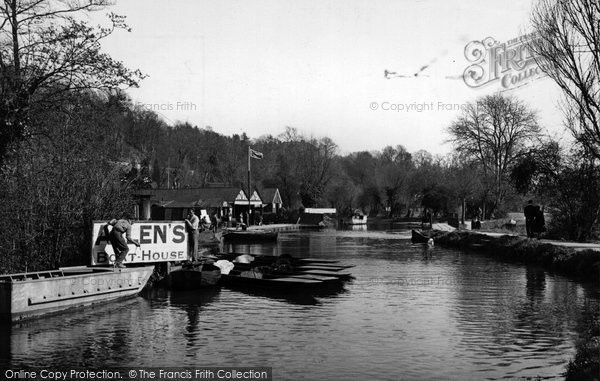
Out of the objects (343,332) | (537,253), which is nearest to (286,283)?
(343,332)

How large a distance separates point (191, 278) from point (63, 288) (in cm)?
567

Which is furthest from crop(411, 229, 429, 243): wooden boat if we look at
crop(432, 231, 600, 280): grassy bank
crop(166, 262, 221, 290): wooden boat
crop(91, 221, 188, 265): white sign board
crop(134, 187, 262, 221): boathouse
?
crop(166, 262, 221, 290): wooden boat

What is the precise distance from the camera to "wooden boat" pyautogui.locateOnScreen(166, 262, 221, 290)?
21812 millimetres

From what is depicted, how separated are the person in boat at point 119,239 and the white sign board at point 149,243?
386mm

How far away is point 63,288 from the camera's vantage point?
16.8 metres

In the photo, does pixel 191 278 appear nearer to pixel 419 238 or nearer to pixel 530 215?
pixel 530 215

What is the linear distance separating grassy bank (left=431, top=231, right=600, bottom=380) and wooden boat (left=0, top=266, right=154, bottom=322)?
12.7 meters

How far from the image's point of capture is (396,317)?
16.8 m

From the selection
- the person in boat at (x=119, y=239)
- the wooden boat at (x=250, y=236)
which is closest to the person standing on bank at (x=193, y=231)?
the person in boat at (x=119, y=239)

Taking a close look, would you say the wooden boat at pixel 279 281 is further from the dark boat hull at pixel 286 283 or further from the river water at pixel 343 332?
the river water at pixel 343 332

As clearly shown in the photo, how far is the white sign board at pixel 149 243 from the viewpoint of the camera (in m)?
20.6

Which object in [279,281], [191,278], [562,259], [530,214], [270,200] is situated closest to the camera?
[279,281]

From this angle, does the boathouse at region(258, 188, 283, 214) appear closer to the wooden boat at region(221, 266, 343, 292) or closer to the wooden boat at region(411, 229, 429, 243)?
the wooden boat at region(411, 229, 429, 243)

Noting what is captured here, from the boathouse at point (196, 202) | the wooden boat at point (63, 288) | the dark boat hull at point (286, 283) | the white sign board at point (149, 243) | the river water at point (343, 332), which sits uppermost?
the boathouse at point (196, 202)
